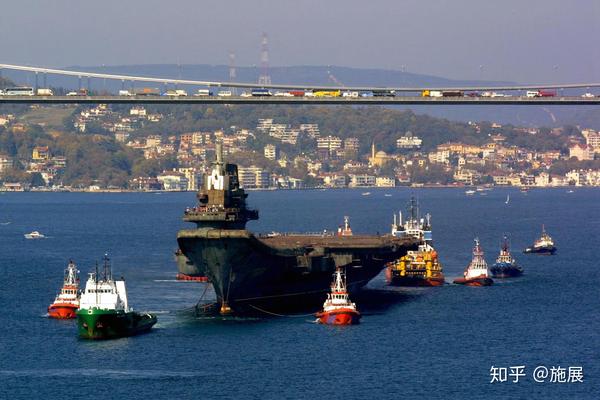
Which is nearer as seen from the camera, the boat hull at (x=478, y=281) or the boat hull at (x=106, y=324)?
the boat hull at (x=106, y=324)

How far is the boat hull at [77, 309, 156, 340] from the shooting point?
250 ft

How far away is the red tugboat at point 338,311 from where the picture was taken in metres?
81.7

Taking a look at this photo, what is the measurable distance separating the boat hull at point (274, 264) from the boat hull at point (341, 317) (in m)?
6.15

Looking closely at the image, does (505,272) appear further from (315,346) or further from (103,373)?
(103,373)

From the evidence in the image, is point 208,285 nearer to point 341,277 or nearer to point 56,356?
point 341,277

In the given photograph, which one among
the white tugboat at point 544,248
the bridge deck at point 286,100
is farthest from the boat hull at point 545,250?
the bridge deck at point 286,100

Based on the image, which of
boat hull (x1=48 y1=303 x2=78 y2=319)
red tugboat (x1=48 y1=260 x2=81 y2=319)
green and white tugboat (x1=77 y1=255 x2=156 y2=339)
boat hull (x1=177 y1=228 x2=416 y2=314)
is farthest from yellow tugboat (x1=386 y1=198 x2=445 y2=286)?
green and white tugboat (x1=77 y1=255 x2=156 y2=339)

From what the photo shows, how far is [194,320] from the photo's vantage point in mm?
82750

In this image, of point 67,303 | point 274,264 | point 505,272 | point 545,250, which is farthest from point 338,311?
point 545,250

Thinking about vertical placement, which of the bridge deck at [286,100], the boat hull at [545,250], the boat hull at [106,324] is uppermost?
the bridge deck at [286,100]

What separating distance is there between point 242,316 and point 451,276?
29.2 meters

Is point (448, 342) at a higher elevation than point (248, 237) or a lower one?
lower

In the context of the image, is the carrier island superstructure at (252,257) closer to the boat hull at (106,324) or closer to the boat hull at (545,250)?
the boat hull at (106,324)

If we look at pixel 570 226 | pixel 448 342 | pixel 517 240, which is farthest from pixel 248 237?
pixel 570 226
